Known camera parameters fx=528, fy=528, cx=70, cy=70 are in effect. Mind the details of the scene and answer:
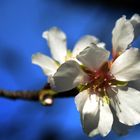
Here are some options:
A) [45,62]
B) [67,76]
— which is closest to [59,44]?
[45,62]

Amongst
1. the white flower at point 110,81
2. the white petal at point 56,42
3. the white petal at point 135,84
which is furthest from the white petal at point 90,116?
the white petal at point 56,42

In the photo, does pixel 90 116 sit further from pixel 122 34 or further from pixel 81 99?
pixel 122 34

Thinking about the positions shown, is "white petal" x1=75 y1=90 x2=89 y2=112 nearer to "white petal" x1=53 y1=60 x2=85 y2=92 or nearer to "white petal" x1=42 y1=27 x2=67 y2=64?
"white petal" x1=53 y1=60 x2=85 y2=92

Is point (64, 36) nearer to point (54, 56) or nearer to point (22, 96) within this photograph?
point (54, 56)

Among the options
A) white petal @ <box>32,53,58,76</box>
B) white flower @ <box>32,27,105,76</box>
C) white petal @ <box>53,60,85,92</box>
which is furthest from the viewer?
white flower @ <box>32,27,105,76</box>

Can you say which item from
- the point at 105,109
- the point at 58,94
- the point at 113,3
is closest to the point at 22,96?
the point at 58,94

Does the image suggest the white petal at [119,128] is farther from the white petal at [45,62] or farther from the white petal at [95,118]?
the white petal at [45,62]

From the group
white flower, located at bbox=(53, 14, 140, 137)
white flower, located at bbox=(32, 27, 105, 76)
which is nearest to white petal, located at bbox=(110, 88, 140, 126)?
white flower, located at bbox=(53, 14, 140, 137)
